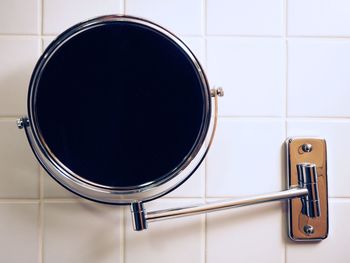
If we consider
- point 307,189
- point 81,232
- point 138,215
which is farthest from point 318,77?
point 81,232

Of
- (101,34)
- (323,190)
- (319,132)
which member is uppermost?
(101,34)

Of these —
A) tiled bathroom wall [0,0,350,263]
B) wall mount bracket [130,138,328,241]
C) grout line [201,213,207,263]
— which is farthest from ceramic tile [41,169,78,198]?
wall mount bracket [130,138,328,241]

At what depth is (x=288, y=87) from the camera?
2.24ft

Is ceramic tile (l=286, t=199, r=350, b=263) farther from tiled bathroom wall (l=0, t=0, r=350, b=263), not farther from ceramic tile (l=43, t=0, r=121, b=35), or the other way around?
ceramic tile (l=43, t=0, r=121, b=35)

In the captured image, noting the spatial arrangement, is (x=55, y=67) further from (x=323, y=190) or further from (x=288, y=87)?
(x=323, y=190)

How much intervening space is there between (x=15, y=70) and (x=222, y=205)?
44 centimetres

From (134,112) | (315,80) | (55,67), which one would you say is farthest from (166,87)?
(315,80)

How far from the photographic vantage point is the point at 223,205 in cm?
61

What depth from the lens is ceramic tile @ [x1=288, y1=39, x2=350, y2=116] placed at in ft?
2.24

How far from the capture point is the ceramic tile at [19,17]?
65 cm

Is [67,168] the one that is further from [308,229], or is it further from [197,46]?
[308,229]

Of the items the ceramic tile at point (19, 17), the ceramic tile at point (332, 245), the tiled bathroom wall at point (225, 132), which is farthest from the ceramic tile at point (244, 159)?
the ceramic tile at point (19, 17)

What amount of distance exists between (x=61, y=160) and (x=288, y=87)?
1.41 ft

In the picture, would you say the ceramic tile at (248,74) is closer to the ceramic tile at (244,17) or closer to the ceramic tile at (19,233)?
the ceramic tile at (244,17)
